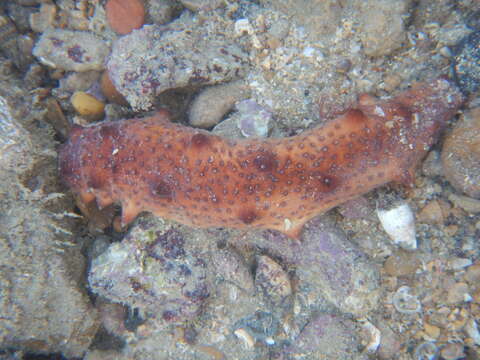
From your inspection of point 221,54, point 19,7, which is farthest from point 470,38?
point 19,7

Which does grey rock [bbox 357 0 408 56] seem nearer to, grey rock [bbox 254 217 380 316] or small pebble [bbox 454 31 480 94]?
small pebble [bbox 454 31 480 94]

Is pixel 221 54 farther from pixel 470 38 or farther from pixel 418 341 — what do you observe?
pixel 418 341

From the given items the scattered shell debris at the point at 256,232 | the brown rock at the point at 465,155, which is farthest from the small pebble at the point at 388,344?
the brown rock at the point at 465,155

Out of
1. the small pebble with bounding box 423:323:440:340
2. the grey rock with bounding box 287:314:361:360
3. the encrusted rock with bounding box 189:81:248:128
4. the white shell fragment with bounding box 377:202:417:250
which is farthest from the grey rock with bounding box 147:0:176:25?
the small pebble with bounding box 423:323:440:340

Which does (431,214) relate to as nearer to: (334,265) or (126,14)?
(334,265)

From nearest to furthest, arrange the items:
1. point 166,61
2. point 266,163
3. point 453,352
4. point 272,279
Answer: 1. point 266,163
2. point 453,352
3. point 166,61
4. point 272,279

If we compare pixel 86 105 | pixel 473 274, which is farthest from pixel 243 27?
pixel 473 274
